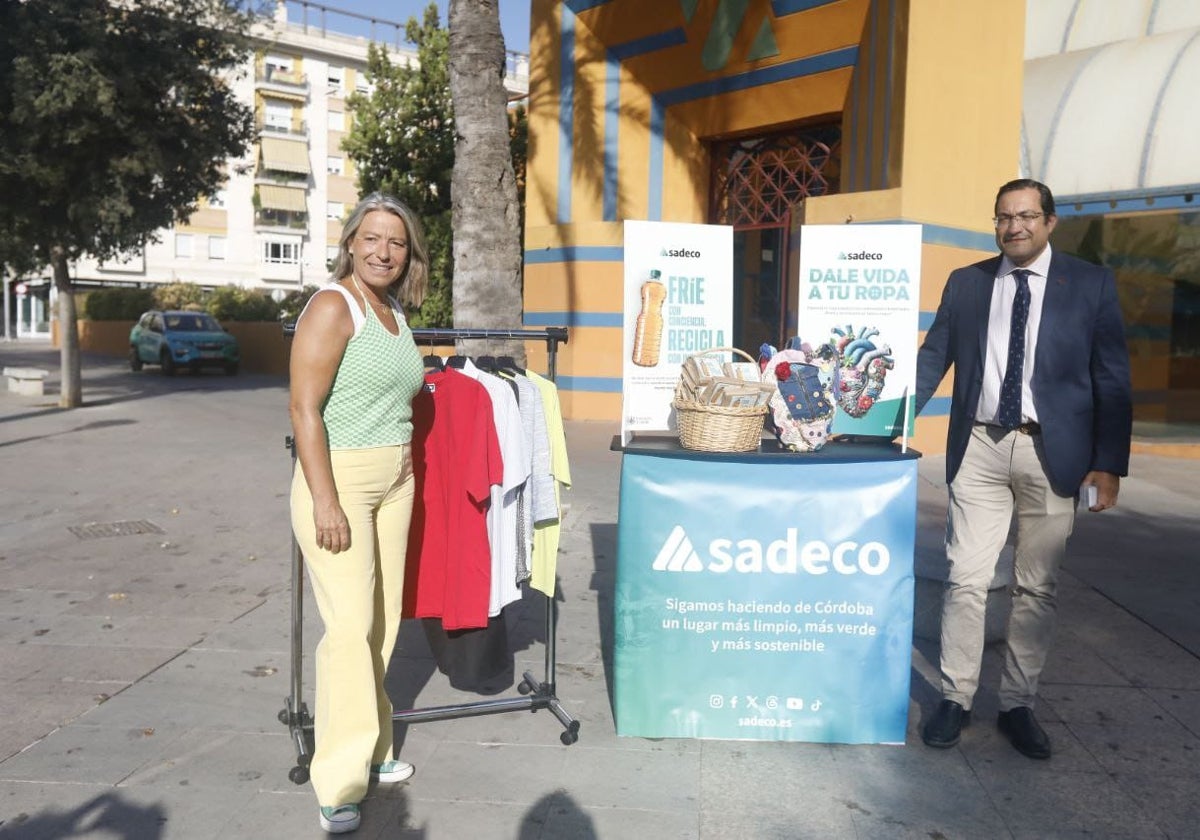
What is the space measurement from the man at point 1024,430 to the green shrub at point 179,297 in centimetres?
3551

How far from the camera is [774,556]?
370 cm

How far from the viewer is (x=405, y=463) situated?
333cm

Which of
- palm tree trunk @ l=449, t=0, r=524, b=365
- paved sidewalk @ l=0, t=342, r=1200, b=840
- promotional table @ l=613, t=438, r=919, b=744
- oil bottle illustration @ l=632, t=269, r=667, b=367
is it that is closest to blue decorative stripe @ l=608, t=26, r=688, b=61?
palm tree trunk @ l=449, t=0, r=524, b=365

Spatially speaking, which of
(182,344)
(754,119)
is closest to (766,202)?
(754,119)

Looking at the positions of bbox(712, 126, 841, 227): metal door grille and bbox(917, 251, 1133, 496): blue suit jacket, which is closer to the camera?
bbox(917, 251, 1133, 496): blue suit jacket

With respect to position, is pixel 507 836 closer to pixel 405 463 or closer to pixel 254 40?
pixel 405 463

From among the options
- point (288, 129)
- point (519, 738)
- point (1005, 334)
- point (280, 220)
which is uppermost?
point (288, 129)

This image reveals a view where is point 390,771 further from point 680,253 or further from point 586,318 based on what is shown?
point 586,318

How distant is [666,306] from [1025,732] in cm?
217

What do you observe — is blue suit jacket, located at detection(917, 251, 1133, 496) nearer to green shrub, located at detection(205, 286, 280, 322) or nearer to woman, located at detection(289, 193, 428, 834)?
woman, located at detection(289, 193, 428, 834)

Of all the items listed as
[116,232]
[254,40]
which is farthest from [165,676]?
[254,40]

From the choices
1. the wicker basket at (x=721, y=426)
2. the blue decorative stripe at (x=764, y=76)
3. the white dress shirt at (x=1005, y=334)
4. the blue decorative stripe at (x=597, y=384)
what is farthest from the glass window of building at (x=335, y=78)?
the white dress shirt at (x=1005, y=334)

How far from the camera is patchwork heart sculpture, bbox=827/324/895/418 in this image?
13.1ft

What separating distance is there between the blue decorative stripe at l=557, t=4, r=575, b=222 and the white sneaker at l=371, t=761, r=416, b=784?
11.8m
